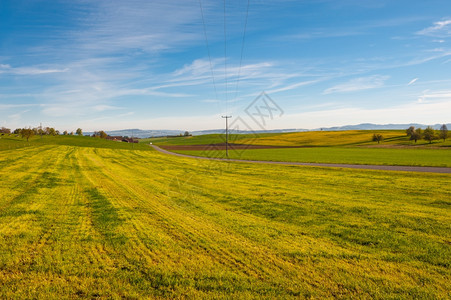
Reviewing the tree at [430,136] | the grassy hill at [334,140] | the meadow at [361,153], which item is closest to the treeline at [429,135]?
the tree at [430,136]

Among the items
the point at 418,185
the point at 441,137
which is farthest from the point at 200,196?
the point at 441,137

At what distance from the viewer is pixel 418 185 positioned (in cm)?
1939

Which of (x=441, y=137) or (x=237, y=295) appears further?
(x=441, y=137)

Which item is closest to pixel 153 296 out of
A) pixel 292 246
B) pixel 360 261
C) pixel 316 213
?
pixel 292 246

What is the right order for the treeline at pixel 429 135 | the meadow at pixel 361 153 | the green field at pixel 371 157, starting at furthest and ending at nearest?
the treeline at pixel 429 135, the meadow at pixel 361 153, the green field at pixel 371 157

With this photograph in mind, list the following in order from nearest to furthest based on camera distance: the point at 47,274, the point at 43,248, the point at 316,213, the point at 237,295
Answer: the point at 237,295 → the point at 47,274 → the point at 43,248 → the point at 316,213

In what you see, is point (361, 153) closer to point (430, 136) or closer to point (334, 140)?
point (430, 136)

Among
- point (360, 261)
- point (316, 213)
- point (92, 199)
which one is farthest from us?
point (92, 199)

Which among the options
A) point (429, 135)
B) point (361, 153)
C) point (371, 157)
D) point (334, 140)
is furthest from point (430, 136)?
point (371, 157)

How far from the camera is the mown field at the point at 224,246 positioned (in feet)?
19.6

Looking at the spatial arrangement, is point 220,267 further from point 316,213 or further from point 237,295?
point 316,213

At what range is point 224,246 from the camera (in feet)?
27.0

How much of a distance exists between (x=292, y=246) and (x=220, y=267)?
9.06 ft

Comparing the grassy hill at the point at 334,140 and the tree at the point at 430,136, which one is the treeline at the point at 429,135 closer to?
the tree at the point at 430,136
